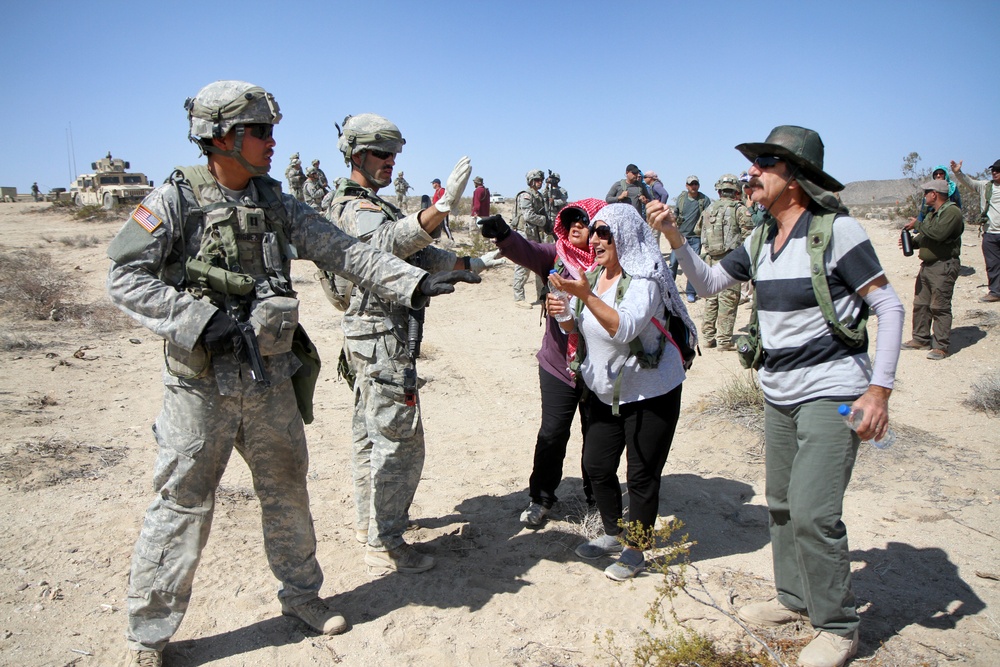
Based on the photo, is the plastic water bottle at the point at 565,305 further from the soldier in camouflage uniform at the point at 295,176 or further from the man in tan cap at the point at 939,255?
the soldier in camouflage uniform at the point at 295,176

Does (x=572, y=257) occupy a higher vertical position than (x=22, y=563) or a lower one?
higher

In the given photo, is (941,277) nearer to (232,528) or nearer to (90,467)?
(232,528)

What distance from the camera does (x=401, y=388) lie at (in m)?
3.38

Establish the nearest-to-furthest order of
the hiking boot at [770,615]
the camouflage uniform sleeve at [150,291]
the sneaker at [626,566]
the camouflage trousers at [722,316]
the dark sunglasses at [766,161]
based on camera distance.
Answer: the camouflage uniform sleeve at [150,291] < the dark sunglasses at [766,161] < the hiking boot at [770,615] < the sneaker at [626,566] < the camouflage trousers at [722,316]

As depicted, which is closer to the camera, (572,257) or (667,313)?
(667,313)

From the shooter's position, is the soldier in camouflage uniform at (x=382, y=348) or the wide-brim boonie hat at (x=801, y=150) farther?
the soldier in camouflage uniform at (x=382, y=348)

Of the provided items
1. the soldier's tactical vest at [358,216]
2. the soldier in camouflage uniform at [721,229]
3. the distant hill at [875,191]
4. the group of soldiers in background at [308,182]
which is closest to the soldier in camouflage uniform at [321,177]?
the group of soldiers in background at [308,182]

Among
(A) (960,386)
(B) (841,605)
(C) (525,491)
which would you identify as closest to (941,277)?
(A) (960,386)

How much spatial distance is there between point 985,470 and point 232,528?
16.0 ft

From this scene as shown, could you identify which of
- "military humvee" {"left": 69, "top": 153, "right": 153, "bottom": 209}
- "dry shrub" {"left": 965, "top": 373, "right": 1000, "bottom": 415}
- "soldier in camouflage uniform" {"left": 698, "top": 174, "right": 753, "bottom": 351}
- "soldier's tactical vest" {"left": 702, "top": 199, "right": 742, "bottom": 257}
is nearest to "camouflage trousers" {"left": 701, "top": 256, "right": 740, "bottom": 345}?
"soldier in camouflage uniform" {"left": 698, "top": 174, "right": 753, "bottom": 351}

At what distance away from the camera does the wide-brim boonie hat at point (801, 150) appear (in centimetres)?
263

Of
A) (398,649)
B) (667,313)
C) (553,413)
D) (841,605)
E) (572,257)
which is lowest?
(398,649)

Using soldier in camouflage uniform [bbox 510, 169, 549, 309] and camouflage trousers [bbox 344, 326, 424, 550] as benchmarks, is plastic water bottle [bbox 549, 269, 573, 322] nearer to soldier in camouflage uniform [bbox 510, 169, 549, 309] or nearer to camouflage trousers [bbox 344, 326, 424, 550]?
camouflage trousers [bbox 344, 326, 424, 550]

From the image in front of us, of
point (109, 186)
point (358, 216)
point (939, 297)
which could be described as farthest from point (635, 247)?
point (109, 186)
